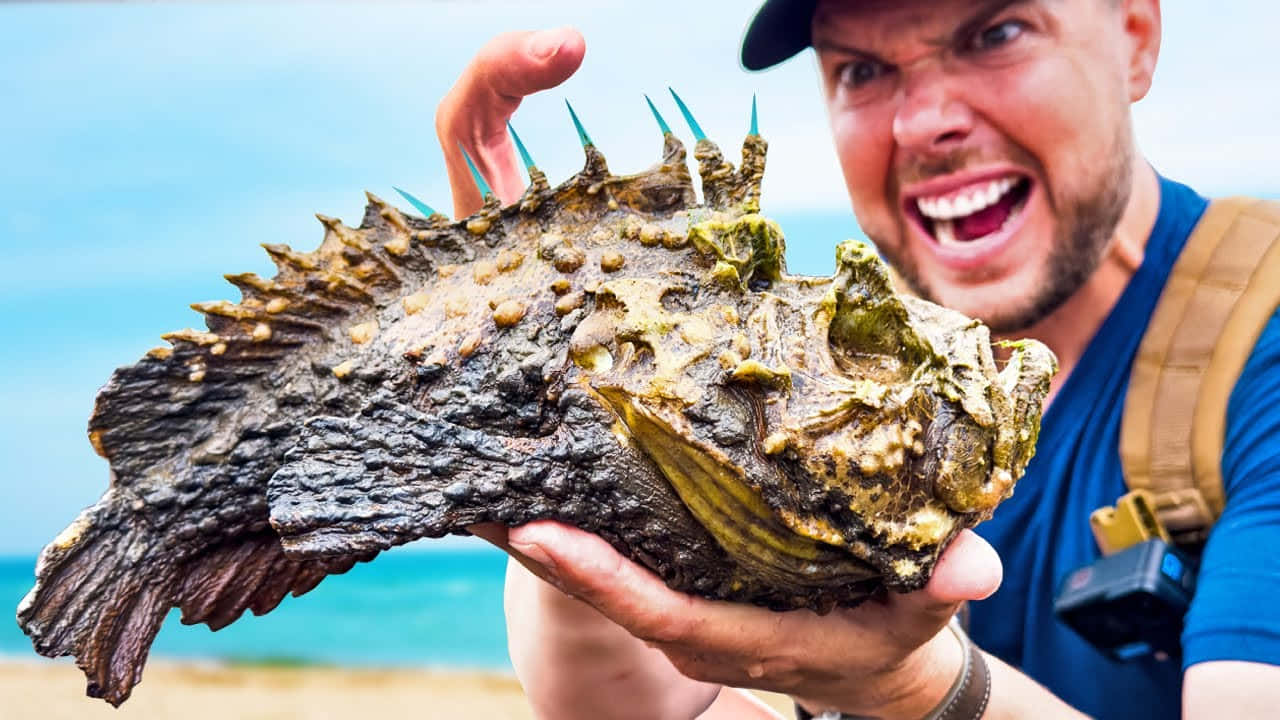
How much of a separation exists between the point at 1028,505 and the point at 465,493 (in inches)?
74.5

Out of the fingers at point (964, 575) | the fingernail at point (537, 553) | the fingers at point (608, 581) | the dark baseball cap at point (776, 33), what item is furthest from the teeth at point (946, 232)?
the fingernail at point (537, 553)

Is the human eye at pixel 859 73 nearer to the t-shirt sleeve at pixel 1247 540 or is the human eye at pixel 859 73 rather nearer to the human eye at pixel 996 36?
the human eye at pixel 996 36

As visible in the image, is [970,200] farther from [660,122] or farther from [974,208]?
[660,122]

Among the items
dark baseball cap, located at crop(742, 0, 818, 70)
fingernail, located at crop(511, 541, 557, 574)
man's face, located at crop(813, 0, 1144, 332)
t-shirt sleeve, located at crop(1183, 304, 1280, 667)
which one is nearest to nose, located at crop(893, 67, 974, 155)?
man's face, located at crop(813, 0, 1144, 332)

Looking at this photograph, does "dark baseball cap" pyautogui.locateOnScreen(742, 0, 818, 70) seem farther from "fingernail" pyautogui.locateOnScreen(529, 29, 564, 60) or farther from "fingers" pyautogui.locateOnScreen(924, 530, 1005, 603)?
"fingers" pyautogui.locateOnScreen(924, 530, 1005, 603)

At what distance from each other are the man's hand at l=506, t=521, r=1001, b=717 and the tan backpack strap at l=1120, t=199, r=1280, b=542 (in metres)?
0.90

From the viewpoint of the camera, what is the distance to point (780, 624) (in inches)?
66.3

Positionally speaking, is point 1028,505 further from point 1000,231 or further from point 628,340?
point 628,340

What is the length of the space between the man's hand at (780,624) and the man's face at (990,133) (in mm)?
1177

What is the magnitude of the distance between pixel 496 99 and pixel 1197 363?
74.8 inches

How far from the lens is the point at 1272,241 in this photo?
250 centimetres

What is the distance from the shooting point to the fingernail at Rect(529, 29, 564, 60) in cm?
191

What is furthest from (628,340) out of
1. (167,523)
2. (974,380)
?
(167,523)

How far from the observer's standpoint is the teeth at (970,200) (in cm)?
263
